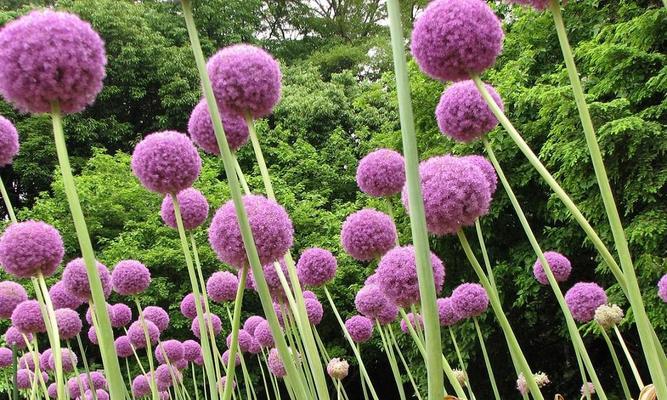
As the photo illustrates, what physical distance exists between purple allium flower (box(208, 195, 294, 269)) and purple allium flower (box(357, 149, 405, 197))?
3.38 ft

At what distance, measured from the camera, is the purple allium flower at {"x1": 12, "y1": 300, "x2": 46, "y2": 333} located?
8.73 ft

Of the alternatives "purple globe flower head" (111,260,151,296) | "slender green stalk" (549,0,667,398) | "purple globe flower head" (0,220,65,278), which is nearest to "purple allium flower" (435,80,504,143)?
"slender green stalk" (549,0,667,398)

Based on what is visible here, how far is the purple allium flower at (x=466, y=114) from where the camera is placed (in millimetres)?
1997

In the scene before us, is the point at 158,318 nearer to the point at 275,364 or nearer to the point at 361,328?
the point at 275,364

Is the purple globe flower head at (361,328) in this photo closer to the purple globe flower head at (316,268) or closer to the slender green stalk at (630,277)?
the purple globe flower head at (316,268)

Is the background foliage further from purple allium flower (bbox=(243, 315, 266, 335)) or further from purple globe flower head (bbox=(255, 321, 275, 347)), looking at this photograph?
purple globe flower head (bbox=(255, 321, 275, 347))

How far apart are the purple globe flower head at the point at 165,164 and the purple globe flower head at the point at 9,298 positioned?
135 centimetres

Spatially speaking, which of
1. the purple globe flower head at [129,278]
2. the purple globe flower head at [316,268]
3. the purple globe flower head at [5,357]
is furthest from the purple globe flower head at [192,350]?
the purple globe flower head at [316,268]

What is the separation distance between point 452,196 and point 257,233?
1.60ft

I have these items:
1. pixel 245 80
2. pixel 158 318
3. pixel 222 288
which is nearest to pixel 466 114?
pixel 245 80

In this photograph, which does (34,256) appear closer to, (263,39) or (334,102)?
(334,102)

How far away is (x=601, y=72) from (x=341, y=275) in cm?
509

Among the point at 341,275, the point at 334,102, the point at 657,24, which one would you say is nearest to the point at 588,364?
the point at 657,24

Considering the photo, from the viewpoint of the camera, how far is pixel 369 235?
2291 millimetres
